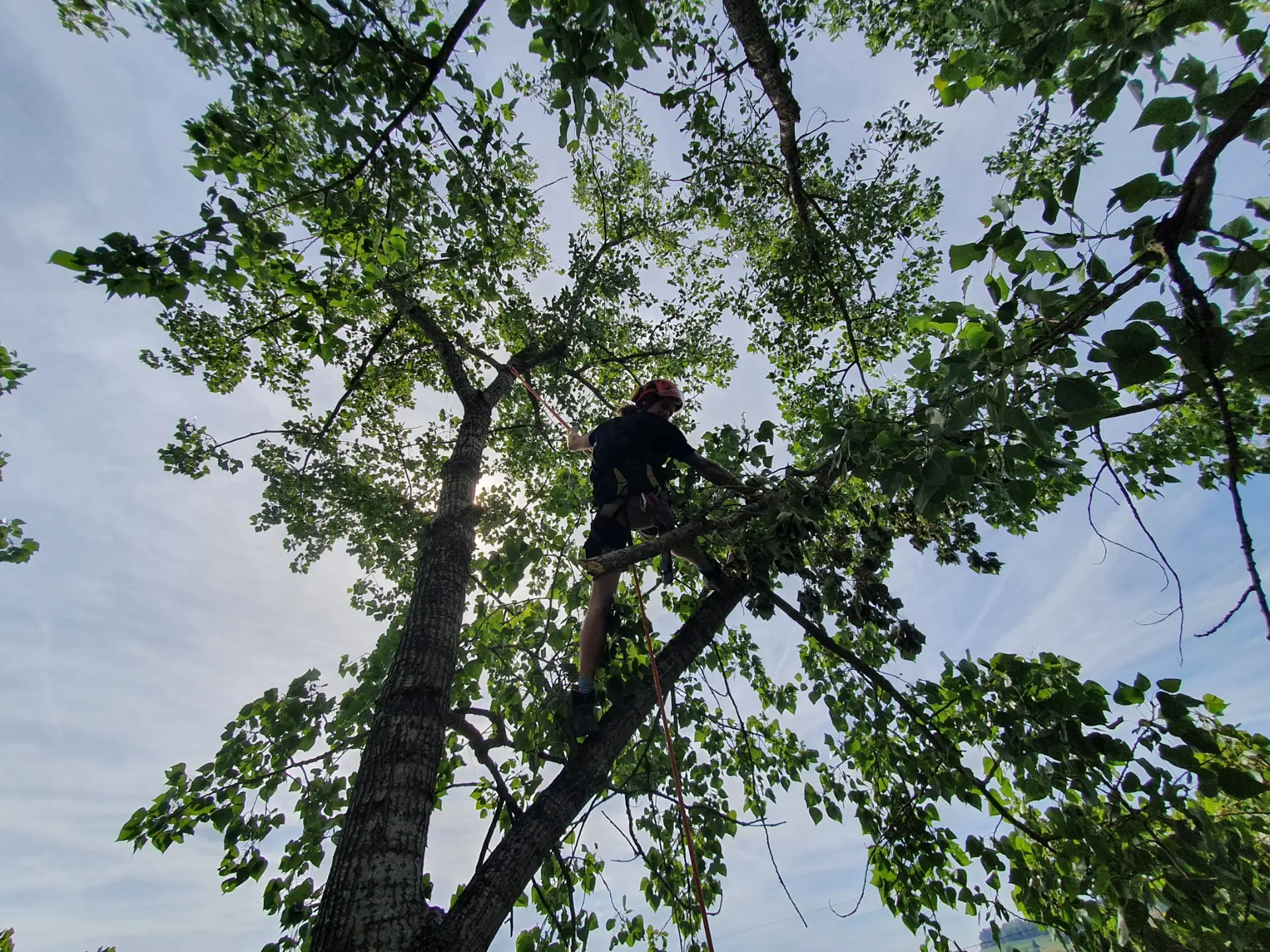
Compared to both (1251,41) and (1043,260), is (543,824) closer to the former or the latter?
(1043,260)

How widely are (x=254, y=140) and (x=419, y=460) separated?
548cm

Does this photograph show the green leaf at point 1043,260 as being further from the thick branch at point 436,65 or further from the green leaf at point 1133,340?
the thick branch at point 436,65

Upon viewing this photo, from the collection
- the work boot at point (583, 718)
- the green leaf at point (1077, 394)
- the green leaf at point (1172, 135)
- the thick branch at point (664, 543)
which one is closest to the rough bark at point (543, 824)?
the work boot at point (583, 718)

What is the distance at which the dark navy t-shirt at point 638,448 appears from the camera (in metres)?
4.20

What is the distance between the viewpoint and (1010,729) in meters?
2.69

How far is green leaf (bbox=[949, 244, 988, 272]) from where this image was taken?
1.60 metres

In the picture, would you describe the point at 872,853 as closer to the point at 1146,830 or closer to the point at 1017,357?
the point at 1146,830

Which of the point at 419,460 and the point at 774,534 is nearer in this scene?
the point at 774,534

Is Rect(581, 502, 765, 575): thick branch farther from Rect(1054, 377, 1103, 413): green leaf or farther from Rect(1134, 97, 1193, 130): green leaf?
Rect(1134, 97, 1193, 130): green leaf

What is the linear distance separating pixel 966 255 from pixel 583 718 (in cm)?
288

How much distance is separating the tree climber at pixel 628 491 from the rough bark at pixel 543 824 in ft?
1.58

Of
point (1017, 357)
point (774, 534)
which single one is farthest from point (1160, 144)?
point (774, 534)

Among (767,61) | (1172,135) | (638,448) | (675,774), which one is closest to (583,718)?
(675,774)

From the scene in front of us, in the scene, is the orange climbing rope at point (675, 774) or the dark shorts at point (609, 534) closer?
the orange climbing rope at point (675, 774)
